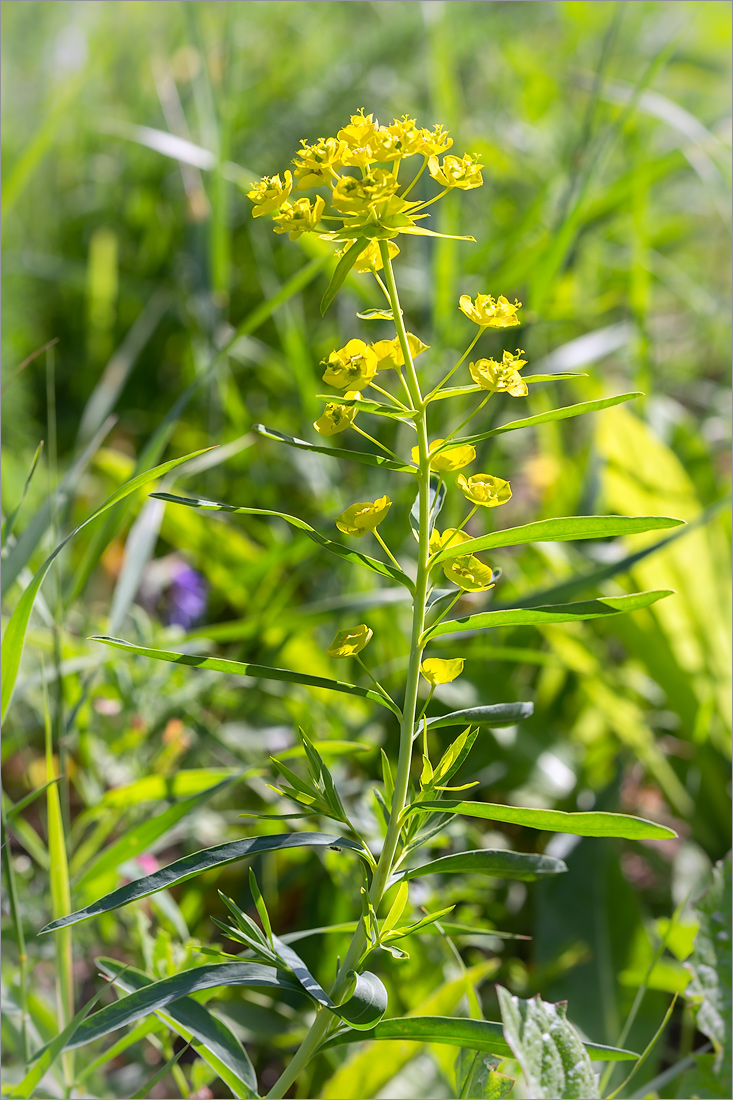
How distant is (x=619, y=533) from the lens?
36cm

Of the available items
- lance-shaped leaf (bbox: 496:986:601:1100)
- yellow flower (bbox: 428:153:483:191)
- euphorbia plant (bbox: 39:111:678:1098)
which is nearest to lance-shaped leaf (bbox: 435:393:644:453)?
euphorbia plant (bbox: 39:111:678:1098)

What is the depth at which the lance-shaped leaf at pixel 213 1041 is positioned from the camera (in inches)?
16.3

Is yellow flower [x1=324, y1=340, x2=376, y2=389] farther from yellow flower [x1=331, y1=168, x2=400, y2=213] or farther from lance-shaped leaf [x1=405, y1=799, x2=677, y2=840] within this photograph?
lance-shaped leaf [x1=405, y1=799, x2=677, y2=840]

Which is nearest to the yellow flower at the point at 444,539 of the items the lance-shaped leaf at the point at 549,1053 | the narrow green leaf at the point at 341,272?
the narrow green leaf at the point at 341,272

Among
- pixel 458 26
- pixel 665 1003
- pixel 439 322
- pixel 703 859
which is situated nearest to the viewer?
pixel 665 1003

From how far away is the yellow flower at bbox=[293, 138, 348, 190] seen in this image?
1.11ft

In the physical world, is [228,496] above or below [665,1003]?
above

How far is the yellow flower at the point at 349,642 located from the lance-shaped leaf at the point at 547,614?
0.03m

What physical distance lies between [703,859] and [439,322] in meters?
0.70

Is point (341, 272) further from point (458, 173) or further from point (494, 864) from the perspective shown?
point (494, 864)

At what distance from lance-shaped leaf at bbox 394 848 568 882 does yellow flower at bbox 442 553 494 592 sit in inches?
5.0

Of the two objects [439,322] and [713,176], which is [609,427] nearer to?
[439,322]

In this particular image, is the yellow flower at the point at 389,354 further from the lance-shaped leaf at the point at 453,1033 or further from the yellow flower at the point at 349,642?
the lance-shaped leaf at the point at 453,1033

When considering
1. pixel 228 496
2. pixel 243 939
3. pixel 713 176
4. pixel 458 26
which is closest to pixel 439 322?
pixel 228 496
